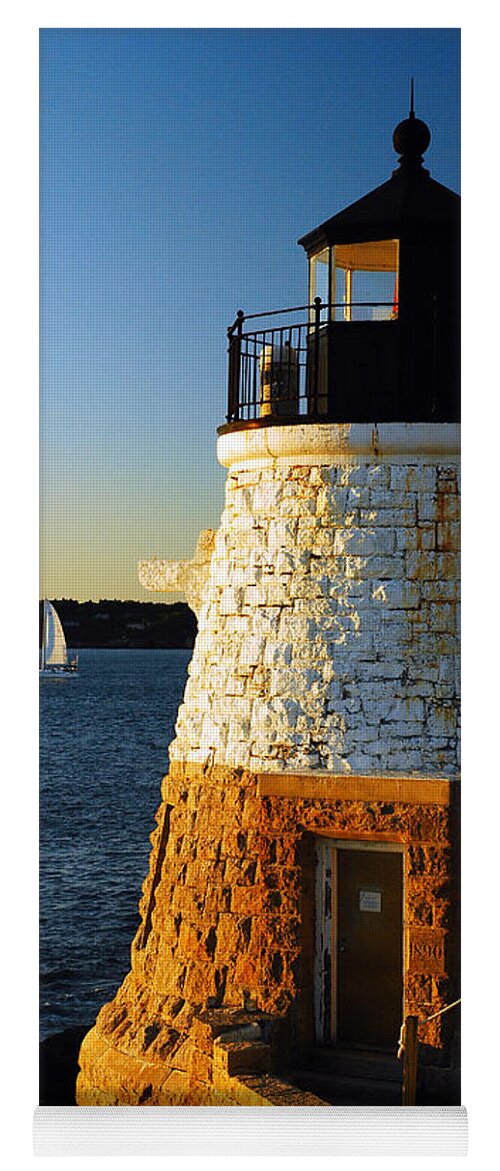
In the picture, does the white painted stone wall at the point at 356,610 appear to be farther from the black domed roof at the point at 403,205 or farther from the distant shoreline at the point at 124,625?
the distant shoreline at the point at 124,625

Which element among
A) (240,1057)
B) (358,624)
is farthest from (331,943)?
(358,624)

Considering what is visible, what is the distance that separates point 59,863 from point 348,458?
848 inches

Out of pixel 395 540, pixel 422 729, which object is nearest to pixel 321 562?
pixel 395 540

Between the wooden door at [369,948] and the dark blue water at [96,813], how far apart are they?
305 inches

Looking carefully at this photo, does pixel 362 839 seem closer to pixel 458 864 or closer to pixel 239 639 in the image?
pixel 458 864

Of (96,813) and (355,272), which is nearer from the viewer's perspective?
(355,272)

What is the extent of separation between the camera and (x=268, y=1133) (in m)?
8.33

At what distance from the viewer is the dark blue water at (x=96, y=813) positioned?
72.9 feet

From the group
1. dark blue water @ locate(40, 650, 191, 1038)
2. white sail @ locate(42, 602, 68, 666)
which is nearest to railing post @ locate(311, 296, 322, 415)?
white sail @ locate(42, 602, 68, 666)

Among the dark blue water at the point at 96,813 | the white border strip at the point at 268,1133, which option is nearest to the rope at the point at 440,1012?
the white border strip at the point at 268,1133

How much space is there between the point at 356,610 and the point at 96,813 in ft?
85.7

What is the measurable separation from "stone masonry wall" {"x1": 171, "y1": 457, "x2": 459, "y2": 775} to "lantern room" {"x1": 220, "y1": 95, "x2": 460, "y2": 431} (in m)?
0.33

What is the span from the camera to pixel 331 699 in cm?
935

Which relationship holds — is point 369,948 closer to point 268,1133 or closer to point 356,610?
point 268,1133
